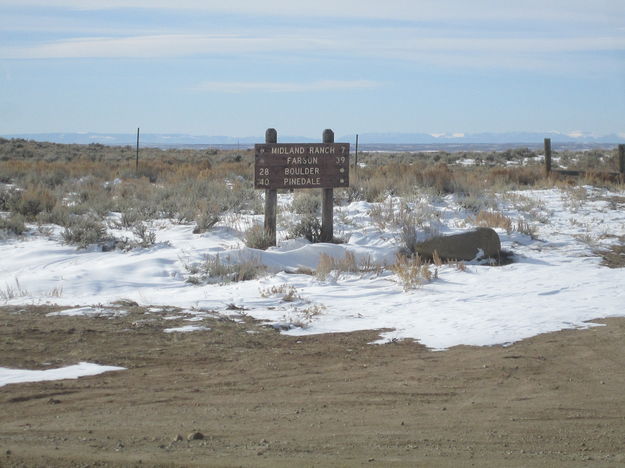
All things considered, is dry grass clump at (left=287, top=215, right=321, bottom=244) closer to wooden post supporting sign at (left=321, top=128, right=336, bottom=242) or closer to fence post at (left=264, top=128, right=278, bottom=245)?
wooden post supporting sign at (left=321, top=128, right=336, bottom=242)

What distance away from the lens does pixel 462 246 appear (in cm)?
1409

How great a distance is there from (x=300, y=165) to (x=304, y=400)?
889cm

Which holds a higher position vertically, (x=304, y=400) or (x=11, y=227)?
(x=11, y=227)

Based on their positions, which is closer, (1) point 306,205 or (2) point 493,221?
(2) point 493,221

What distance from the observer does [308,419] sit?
6.22 metres

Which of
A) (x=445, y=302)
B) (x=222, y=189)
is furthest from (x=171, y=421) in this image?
(x=222, y=189)

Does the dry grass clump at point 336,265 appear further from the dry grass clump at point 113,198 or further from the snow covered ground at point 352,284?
the dry grass clump at point 113,198

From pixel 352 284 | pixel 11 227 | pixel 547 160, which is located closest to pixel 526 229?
pixel 352 284

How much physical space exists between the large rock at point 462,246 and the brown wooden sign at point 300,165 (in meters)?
2.39

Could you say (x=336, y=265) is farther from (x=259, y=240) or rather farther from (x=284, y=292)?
(x=259, y=240)

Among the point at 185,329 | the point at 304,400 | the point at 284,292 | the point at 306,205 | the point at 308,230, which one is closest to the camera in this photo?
the point at 304,400

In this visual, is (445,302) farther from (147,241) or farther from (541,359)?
(147,241)

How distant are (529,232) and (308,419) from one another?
1097 centimetres

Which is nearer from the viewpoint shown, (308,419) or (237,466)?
(237,466)
